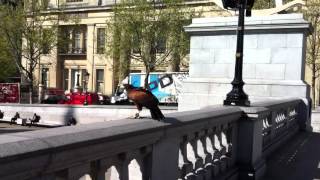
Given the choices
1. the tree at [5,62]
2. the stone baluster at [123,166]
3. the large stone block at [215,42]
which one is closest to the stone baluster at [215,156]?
the stone baluster at [123,166]

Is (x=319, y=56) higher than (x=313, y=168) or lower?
higher

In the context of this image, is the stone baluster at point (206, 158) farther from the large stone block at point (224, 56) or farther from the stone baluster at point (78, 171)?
the large stone block at point (224, 56)

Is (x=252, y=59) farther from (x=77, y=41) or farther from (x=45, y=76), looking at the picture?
(x=45, y=76)

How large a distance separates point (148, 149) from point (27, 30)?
2036 inches

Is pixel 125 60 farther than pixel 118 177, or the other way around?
pixel 125 60

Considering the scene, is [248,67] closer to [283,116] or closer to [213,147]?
[283,116]

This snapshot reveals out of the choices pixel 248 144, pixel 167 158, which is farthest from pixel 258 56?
pixel 167 158

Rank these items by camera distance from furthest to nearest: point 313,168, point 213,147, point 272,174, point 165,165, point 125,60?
1. point 125,60
2. point 313,168
3. point 272,174
4. point 213,147
5. point 165,165

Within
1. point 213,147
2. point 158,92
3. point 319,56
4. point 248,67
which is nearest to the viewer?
point 213,147

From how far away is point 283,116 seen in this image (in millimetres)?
14555

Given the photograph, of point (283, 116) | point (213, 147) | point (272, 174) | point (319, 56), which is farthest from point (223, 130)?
point (319, 56)

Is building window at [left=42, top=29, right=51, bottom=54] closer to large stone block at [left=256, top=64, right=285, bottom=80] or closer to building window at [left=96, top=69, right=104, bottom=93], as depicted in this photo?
building window at [left=96, top=69, right=104, bottom=93]

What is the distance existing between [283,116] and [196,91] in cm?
517

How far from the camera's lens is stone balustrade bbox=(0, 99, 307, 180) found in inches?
117
